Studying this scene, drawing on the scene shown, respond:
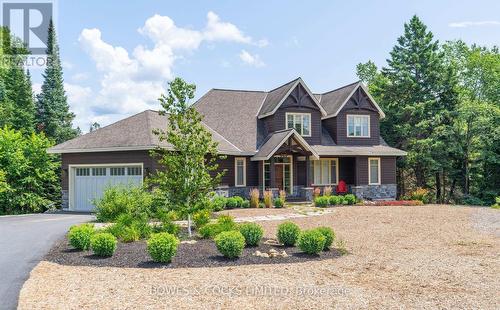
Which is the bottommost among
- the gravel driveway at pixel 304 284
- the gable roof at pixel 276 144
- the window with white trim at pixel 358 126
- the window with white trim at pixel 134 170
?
the gravel driveway at pixel 304 284

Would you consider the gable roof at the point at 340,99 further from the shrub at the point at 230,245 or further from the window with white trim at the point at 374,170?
the shrub at the point at 230,245

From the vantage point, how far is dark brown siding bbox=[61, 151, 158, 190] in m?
17.5

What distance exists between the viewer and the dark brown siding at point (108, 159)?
17.5 metres

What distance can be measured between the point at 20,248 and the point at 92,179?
9.69 m

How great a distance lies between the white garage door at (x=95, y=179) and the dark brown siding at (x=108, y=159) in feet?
1.12

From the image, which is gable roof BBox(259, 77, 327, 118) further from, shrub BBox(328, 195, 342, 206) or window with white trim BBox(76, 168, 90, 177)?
window with white trim BBox(76, 168, 90, 177)

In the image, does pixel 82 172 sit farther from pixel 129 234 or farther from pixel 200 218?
pixel 129 234

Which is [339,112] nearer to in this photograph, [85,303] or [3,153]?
[3,153]

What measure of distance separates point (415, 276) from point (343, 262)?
1477 millimetres

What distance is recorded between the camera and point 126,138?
1825 cm

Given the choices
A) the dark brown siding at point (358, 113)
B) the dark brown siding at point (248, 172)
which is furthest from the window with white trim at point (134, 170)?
the dark brown siding at point (358, 113)

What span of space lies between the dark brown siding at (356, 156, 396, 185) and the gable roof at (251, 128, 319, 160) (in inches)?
151

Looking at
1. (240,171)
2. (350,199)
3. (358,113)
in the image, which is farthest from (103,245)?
(358,113)

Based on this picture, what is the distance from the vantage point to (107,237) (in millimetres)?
8211
